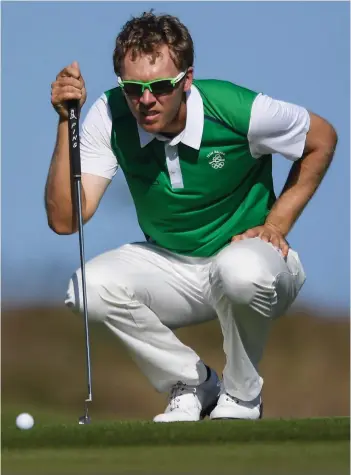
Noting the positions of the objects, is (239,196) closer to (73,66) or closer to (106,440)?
(73,66)

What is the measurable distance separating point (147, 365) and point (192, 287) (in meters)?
0.46

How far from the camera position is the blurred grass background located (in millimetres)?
18281

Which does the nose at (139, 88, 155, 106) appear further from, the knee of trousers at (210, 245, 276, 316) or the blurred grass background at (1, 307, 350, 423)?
the blurred grass background at (1, 307, 350, 423)

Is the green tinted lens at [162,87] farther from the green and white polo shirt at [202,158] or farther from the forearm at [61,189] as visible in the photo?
the forearm at [61,189]

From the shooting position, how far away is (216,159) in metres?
7.87

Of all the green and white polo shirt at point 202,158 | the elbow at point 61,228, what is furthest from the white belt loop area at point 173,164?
the elbow at point 61,228

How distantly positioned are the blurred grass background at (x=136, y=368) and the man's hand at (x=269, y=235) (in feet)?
30.4

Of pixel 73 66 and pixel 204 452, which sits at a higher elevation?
pixel 73 66

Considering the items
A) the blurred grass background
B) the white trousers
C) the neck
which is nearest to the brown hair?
the neck

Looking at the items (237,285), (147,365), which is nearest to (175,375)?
(147,365)

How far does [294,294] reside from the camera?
798 cm

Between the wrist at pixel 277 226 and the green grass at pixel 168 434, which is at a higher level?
the wrist at pixel 277 226

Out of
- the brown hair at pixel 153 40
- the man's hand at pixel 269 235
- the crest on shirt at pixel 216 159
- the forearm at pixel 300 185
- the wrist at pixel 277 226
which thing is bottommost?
the man's hand at pixel 269 235

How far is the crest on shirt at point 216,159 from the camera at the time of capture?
7863 millimetres
